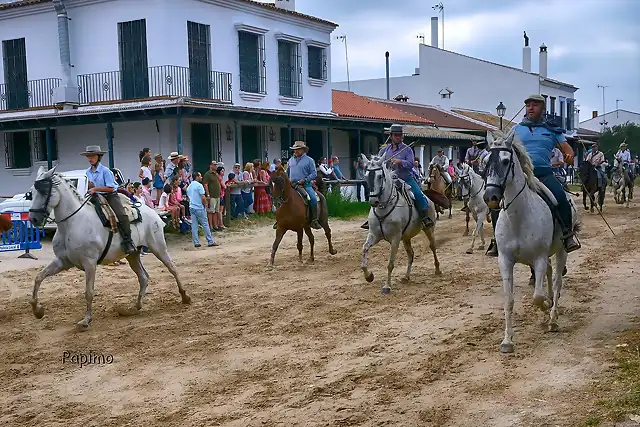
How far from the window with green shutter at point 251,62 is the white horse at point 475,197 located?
11963 mm

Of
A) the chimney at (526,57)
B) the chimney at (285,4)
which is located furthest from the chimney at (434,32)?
the chimney at (285,4)

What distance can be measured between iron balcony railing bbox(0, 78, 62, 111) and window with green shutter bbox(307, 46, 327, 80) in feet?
33.0

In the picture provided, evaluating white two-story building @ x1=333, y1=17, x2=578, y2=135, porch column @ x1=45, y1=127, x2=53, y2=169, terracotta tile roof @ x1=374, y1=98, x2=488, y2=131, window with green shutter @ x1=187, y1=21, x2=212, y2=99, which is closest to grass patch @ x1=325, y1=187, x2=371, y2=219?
window with green shutter @ x1=187, y1=21, x2=212, y2=99

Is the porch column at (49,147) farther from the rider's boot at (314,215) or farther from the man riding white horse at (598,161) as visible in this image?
the man riding white horse at (598,161)

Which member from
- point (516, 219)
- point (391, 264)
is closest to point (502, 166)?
point (516, 219)

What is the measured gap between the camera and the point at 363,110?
32812mm

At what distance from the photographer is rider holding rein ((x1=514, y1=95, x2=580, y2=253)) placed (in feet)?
26.2

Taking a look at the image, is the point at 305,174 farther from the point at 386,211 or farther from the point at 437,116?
the point at 437,116

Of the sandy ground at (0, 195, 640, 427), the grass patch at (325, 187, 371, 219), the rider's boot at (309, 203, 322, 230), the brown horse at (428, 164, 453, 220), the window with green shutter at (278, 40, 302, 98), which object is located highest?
the window with green shutter at (278, 40, 302, 98)

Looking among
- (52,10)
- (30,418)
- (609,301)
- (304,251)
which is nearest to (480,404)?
(30,418)

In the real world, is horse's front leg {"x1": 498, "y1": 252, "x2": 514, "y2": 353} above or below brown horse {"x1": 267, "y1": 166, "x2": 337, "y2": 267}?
below

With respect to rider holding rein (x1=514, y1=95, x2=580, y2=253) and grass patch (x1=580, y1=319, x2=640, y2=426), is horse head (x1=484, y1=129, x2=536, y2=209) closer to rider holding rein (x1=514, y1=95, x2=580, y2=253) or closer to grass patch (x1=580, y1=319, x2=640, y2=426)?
rider holding rein (x1=514, y1=95, x2=580, y2=253)

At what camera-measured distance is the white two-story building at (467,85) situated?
5100 centimetres
